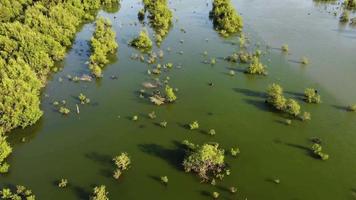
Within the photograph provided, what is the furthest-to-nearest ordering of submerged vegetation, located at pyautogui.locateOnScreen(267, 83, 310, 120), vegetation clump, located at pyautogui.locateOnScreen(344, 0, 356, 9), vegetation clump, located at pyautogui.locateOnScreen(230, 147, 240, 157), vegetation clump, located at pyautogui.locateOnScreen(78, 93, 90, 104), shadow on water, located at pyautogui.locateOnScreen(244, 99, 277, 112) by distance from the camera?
vegetation clump, located at pyautogui.locateOnScreen(344, 0, 356, 9) → vegetation clump, located at pyautogui.locateOnScreen(78, 93, 90, 104) → shadow on water, located at pyautogui.locateOnScreen(244, 99, 277, 112) → submerged vegetation, located at pyautogui.locateOnScreen(267, 83, 310, 120) → vegetation clump, located at pyautogui.locateOnScreen(230, 147, 240, 157)

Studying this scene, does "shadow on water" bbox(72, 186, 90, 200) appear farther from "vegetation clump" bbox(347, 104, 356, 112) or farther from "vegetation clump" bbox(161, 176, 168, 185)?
"vegetation clump" bbox(347, 104, 356, 112)

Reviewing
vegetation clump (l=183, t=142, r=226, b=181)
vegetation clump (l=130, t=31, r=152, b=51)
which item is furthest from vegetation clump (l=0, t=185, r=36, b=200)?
vegetation clump (l=130, t=31, r=152, b=51)

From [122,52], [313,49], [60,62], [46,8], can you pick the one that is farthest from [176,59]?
[46,8]

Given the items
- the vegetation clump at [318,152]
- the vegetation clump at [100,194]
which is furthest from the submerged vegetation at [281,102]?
the vegetation clump at [100,194]

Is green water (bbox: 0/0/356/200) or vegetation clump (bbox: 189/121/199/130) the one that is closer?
green water (bbox: 0/0/356/200)

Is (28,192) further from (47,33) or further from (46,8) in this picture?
(46,8)

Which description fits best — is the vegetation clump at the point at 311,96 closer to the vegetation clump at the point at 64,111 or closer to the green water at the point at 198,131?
the green water at the point at 198,131
